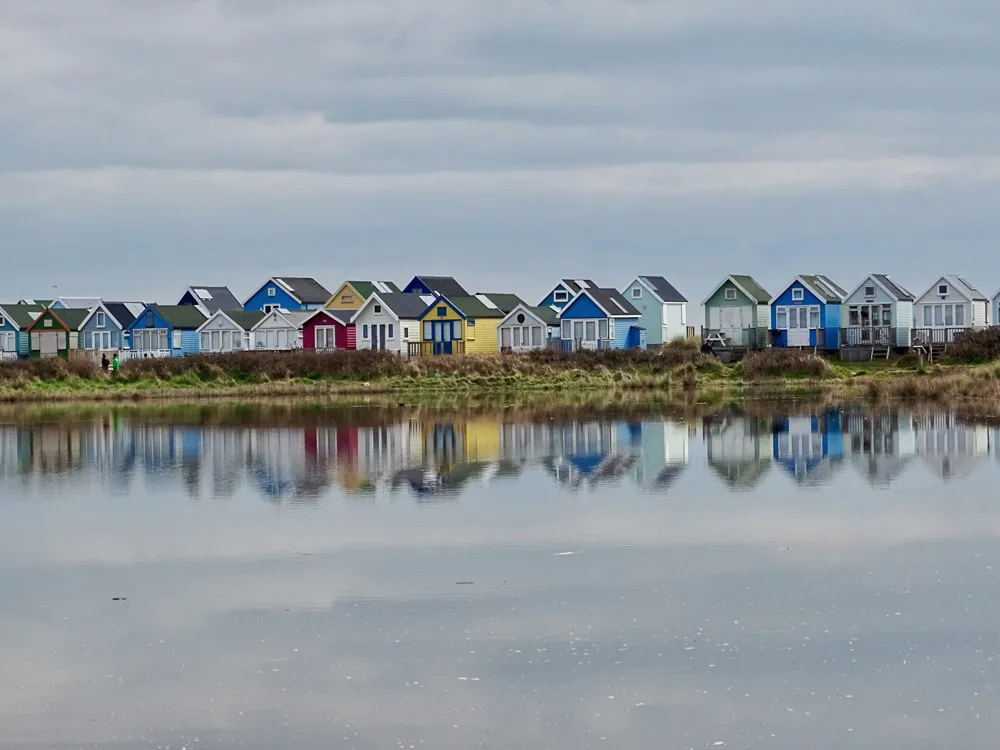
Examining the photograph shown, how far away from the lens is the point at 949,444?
2956cm

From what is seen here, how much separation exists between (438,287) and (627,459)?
61804mm

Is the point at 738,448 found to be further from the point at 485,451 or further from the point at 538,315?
the point at 538,315

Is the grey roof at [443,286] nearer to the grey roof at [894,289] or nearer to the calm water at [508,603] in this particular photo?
the grey roof at [894,289]

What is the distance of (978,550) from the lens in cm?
1714

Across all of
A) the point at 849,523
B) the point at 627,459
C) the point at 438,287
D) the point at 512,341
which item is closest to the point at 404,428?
the point at 627,459

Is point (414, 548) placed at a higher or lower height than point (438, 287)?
lower

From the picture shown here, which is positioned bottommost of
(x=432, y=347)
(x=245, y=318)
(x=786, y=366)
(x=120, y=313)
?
(x=786, y=366)

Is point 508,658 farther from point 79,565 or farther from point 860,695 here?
point 79,565

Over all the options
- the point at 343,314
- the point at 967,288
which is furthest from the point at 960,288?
the point at 343,314

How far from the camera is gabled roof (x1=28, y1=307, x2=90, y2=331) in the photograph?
283 ft

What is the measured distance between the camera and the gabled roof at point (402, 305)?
75.5 meters

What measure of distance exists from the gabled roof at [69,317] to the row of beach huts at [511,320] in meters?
0.10

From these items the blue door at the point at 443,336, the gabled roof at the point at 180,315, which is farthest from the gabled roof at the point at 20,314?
the blue door at the point at 443,336

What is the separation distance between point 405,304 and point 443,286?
1311 cm
